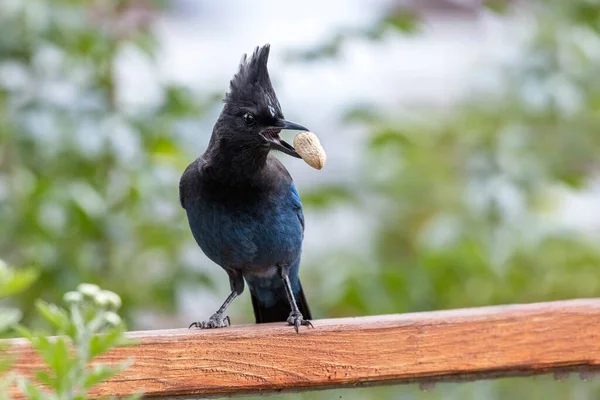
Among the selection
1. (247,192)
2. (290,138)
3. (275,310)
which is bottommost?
(275,310)

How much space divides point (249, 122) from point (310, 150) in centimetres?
29

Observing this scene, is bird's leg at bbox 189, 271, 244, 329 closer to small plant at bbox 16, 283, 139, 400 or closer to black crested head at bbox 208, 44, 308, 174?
black crested head at bbox 208, 44, 308, 174

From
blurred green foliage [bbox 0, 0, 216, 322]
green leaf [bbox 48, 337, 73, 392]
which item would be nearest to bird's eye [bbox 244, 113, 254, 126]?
blurred green foliage [bbox 0, 0, 216, 322]

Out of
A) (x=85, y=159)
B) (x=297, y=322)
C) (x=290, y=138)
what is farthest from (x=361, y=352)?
(x=85, y=159)

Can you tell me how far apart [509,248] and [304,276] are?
883mm

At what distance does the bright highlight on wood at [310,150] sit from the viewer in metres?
2.08

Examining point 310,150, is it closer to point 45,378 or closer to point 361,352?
point 361,352

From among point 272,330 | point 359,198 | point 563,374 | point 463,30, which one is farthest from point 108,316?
point 463,30

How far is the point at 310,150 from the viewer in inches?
82.7

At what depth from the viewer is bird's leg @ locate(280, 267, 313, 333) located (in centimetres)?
209

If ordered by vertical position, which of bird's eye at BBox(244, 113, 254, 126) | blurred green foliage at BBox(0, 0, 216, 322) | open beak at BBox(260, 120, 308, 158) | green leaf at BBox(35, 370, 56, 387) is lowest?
green leaf at BBox(35, 370, 56, 387)

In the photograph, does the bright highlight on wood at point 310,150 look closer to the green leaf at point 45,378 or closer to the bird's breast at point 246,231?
the bird's breast at point 246,231

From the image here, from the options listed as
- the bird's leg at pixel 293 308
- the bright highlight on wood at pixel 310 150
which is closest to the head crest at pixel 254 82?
the bright highlight on wood at pixel 310 150

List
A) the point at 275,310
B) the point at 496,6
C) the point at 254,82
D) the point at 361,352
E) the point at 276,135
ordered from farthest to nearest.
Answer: the point at 496,6 → the point at 275,310 → the point at 276,135 → the point at 254,82 → the point at 361,352
